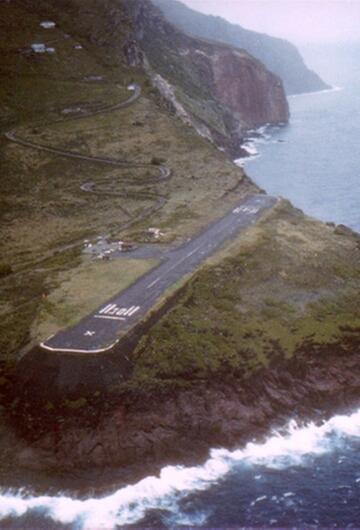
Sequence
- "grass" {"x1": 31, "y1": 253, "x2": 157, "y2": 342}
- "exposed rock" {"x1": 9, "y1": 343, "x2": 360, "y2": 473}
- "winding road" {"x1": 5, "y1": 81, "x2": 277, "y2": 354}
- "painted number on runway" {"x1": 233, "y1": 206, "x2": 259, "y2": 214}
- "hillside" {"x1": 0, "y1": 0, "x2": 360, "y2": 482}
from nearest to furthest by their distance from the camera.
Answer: "exposed rock" {"x1": 9, "y1": 343, "x2": 360, "y2": 473}, "hillside" {"x1": 0, "y1": 0, "x2": 360, "y2": 482}, "winding road" {"x1": 5, "y1": 81, "x2": 277, "y2": 354}, "grass" {"x1": 31, "y1": 253, "x2": 157, "y2": 342}, "painted number on runway" {"x1": 233, "y1": 206, "x2": 259, "y2": 214}

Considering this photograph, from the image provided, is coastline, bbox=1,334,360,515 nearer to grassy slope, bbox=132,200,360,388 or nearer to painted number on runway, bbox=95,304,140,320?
grassy slope, bbox=132,200,360,388

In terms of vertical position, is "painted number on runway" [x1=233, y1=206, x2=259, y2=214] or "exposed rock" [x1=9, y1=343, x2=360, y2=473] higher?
"painted number on runway" [x1=233, y1=206, x2=259, y2=214]

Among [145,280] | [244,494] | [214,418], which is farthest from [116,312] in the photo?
[244,494]

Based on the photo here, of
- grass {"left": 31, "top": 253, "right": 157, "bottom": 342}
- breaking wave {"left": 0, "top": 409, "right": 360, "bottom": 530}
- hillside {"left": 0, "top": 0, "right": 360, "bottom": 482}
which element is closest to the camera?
breaking wave {"left": 0, "top": 409, "right": 360, "bottom": 530}

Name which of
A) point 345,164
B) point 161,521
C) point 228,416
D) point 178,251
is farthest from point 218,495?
point 345,164

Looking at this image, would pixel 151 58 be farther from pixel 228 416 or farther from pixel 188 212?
pixel 228 416

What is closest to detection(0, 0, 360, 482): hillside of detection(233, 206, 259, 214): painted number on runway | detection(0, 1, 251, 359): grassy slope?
detection(0, 1, 251, 359): grassy slope

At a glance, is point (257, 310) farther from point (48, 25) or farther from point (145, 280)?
point (48, 25)
